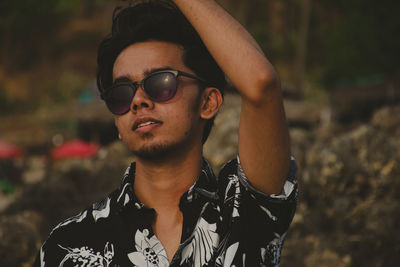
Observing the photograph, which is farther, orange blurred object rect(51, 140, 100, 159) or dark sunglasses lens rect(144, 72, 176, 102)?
orange blurred object rect(51, 140, 100, 159)

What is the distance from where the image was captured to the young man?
1.80m

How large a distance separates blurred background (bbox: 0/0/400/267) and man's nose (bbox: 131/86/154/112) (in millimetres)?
976

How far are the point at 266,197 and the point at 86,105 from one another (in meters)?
19.4

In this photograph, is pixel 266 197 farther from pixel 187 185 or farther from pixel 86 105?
pixel 86 105

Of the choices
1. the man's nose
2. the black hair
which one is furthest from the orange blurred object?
the man's nose

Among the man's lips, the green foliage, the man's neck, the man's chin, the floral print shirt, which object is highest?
the green foliage

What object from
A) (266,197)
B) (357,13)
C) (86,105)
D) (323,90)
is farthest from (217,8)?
(323,90)

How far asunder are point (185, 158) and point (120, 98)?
383 millimetres

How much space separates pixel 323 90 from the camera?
25781 millimetres

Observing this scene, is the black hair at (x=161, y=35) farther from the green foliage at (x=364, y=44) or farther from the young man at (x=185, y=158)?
the green foliage at (x=364, y=44)

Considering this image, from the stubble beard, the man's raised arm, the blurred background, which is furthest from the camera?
the blurred background

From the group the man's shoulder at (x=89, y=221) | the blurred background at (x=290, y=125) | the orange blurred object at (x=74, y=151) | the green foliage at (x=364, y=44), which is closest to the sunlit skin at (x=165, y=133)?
the man's shoulder at (x=89, y=221)

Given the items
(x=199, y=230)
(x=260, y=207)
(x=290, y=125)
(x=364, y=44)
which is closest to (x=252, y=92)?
(x=260, y=207)

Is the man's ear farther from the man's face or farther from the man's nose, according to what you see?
the man's nose
